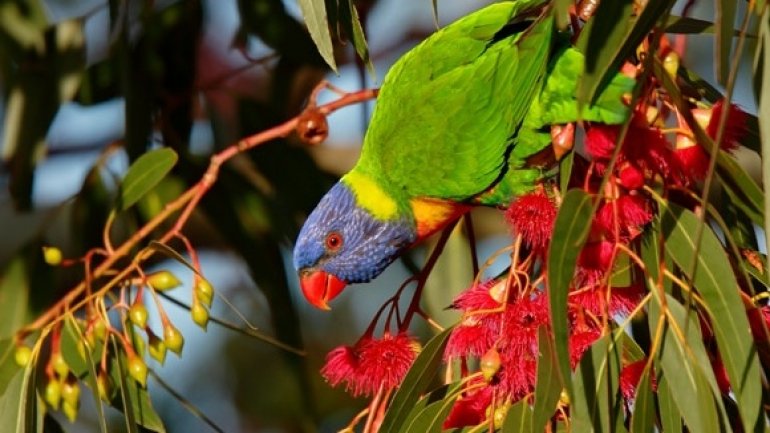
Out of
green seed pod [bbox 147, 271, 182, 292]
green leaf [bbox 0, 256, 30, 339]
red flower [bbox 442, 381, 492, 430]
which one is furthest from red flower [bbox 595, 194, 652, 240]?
green leaf [bbox 0, 256, 30, 339]

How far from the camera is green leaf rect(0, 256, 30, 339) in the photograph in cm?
174

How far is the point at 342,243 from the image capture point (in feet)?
5.71

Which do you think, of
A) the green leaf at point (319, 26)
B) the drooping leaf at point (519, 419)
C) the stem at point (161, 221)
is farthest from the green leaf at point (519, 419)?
the stem at point (161, 221)

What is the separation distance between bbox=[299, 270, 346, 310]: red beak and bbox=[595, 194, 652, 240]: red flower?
713 mm

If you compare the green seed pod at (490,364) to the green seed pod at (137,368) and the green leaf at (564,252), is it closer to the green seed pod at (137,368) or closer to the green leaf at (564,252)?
the green leaf at (564,252)

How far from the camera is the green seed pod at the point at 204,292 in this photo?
144cm

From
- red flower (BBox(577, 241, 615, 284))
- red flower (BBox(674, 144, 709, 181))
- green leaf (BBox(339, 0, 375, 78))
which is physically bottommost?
red flower (BBox(577, 241, 615, 284))

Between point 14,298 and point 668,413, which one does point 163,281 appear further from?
point 668,413

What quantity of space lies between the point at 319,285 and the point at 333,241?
84 millimetres

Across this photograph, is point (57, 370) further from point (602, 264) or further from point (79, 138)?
point (79, 138)

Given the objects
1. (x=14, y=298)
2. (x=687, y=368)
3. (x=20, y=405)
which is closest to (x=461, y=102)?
(x=687, y=368)

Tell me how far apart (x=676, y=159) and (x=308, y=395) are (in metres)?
0.91

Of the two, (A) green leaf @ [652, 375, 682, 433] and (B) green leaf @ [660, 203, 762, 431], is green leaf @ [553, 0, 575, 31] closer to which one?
(B) green leaf @ [660, 203, 762, 431]

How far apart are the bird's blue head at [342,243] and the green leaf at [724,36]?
86 cm
